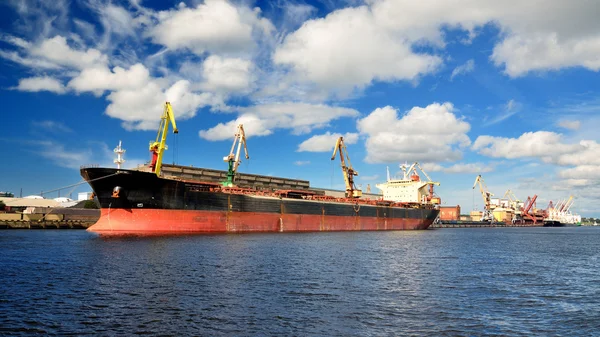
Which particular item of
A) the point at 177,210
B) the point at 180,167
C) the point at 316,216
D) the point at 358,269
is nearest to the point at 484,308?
the point at 358,269

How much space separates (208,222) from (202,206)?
1993 millimetres

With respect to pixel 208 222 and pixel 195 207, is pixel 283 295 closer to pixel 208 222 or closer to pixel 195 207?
pixel 195 207

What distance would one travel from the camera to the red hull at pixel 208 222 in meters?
42.4

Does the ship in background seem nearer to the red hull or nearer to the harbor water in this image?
the red hull


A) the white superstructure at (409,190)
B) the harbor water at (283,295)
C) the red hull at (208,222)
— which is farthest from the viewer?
the white superstructure at (409,190)

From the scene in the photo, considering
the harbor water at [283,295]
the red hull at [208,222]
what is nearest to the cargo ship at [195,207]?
the red hull at [208,222]

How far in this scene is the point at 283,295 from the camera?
57.4 ft

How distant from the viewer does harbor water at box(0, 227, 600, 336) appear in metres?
13.4

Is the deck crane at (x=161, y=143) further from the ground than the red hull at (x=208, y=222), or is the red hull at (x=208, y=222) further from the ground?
the deck crane at (x=161, y=143)

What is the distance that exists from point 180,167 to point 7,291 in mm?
71406

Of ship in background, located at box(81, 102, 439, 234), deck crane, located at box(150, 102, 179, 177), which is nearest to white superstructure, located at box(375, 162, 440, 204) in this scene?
ship in background, located at box(81, 102, 439, 234)

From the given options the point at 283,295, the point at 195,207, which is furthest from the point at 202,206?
the point at 283,295

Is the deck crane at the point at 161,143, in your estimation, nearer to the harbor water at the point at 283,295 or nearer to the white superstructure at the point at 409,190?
the harbor water at the point at 283,295

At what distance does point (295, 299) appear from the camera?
1689 cm
